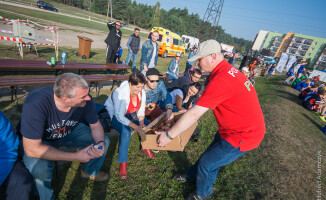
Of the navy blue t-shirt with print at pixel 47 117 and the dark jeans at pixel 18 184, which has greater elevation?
the navy blue t-shirt with print at pixel 47 117

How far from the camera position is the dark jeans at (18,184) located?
4.64 feet

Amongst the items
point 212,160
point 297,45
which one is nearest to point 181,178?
point 212,160

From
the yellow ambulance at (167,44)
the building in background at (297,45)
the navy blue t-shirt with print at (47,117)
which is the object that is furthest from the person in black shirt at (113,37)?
the building in background at (297,45)

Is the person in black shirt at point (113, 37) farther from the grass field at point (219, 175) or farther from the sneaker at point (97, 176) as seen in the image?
the sneaker at point (97, 176)

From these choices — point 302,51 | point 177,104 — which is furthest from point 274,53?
point 177,104

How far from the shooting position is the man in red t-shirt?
1.57 metres

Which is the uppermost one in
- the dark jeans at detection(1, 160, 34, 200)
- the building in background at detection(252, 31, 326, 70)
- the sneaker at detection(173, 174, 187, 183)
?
the building in background at detection(252, 31, 326, 70)

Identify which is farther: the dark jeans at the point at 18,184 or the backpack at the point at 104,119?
the backpack at the point at 104,119

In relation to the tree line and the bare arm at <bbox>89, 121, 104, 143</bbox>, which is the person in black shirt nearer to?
the bare arm at <bbox>89, 121, 104, 143</bbox>

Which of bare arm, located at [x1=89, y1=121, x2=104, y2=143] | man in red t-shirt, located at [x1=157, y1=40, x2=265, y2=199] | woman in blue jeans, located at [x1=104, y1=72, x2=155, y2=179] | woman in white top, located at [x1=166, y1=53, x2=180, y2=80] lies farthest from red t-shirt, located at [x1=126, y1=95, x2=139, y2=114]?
woman in white top, located at [x1=166, y1=53, x2=180, y2=80]

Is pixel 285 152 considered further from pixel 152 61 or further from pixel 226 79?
pixel 152 61

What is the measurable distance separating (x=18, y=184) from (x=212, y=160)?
2.11 metres

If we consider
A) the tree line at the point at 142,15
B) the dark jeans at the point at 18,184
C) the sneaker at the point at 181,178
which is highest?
the tree line at the point at 142,15

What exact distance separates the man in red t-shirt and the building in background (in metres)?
84.3
